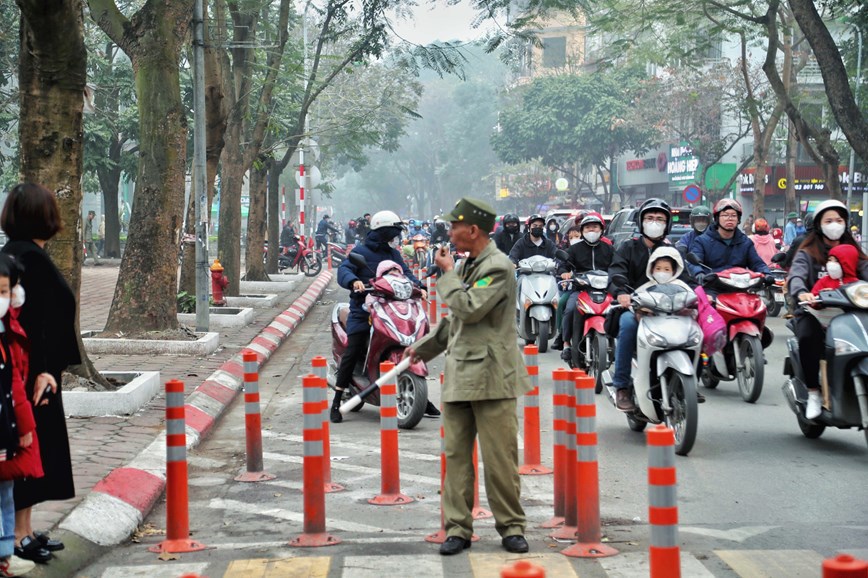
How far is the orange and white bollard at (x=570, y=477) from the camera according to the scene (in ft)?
21.7

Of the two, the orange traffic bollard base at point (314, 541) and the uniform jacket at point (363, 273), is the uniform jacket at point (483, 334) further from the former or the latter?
the uniform jacket at point (363, 273)

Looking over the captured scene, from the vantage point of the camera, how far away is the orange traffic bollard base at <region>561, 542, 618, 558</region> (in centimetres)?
618

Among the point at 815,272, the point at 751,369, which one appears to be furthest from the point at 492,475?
the point at 751,369

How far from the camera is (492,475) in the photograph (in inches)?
247

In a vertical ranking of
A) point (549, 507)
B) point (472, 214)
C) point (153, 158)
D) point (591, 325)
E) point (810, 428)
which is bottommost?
point (549, 507)

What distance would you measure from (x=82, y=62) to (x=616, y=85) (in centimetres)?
5546

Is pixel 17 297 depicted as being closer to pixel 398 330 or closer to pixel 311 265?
pixel 398 330

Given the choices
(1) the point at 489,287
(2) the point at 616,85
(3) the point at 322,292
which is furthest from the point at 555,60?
(1) the point at 489,287

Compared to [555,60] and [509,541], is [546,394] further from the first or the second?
[555,60]

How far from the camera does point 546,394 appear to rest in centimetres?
1272

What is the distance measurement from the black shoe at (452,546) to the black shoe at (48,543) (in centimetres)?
182

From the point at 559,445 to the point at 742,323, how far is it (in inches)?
204

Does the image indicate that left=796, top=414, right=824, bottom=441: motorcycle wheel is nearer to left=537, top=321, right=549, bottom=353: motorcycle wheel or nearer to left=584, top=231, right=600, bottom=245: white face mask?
left=584, top=231, right=600, bottom=245: white face mask

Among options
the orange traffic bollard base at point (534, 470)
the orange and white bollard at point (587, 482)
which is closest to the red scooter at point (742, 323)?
the orange traffic bollard base at point (534, 470)
